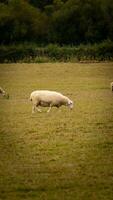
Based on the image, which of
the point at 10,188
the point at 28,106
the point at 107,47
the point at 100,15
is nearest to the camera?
the point at 10,188

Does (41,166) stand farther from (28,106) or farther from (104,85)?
(104,85)

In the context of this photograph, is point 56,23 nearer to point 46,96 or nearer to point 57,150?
point 46,96

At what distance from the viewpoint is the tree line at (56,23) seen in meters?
47.2

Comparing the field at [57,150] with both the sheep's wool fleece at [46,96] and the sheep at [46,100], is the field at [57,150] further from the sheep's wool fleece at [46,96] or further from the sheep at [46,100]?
the sheep's wool fleece at [46,96]

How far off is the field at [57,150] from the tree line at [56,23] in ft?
78.1

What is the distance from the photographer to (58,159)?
36.6 ft

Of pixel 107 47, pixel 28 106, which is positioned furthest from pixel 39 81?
pixel 107 47

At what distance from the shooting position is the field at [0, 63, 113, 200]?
9.30 m

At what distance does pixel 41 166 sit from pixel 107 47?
38.2m

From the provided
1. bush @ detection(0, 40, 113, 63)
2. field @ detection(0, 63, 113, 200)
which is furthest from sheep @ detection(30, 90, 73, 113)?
bush @ detection(0, 40, 113, 63)

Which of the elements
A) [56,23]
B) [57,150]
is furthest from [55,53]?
[57,150]

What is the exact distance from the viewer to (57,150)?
11.9 meters

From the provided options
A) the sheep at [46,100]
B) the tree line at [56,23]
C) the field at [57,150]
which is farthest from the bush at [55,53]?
the sheep at [46,100]

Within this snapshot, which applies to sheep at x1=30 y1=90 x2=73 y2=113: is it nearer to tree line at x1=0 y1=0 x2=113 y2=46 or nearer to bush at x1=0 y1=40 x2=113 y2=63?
tree line at x1=0 y1=0 x2=113 y2=46
